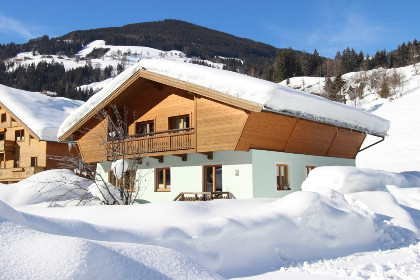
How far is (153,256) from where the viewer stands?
373 centimetres

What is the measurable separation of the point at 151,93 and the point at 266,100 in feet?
22.7

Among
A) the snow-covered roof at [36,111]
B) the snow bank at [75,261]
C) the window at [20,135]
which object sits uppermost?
the snow-covered roof at [36,111]

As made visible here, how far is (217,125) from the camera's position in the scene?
47.2ft

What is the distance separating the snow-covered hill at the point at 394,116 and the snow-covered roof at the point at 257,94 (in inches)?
479

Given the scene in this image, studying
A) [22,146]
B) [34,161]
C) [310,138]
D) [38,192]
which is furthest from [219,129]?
[22,146]

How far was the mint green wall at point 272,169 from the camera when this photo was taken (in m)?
14.4

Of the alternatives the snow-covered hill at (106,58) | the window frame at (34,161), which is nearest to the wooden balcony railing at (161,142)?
the window frame at (34,161)

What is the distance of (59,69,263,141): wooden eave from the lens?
12938 millimetres

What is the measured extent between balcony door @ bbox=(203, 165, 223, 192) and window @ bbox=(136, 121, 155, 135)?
373cm

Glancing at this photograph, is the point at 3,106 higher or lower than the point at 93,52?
lower

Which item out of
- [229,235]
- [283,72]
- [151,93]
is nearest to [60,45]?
[283,72]

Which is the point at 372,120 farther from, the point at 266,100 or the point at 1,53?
the point at 1,53

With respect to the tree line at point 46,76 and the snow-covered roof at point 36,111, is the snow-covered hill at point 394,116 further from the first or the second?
the tree line at point 46,76

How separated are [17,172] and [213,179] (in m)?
19.5
